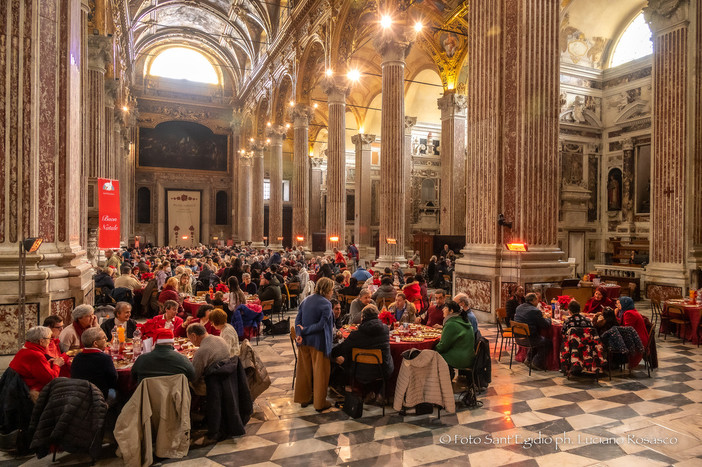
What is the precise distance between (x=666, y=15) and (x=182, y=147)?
30431 millimetres

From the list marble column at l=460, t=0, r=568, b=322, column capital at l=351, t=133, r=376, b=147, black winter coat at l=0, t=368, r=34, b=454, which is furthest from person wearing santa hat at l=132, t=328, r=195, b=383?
column capital at l=351, t=133, r=376, b=147

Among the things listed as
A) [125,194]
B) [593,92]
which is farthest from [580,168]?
[125,194]

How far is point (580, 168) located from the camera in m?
17.4

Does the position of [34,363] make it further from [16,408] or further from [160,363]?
[160,363]

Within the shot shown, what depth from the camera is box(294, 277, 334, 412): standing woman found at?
4.93 m

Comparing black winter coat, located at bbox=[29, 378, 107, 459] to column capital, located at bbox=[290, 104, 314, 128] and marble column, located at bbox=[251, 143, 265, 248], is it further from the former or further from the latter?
marble column, located at bbox=[251, 143, 265, 248]

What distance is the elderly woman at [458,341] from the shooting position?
5.05 metres

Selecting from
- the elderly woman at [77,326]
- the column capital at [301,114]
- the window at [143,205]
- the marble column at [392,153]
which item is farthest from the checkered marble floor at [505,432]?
the window at [143,205]

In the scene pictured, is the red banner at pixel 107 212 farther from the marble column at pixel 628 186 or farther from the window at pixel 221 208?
the window at pixel 221 208

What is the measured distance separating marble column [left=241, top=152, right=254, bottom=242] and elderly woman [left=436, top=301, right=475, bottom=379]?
2843cm

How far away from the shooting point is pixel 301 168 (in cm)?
2155

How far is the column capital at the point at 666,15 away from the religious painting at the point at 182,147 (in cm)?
2947

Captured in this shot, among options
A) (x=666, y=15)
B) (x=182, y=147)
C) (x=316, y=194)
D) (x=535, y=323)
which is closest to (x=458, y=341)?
(x=535, y=323)

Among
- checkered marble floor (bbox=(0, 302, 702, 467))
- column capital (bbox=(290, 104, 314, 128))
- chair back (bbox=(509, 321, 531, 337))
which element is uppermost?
column capital (bbox=(290, 104, 314, 128))
